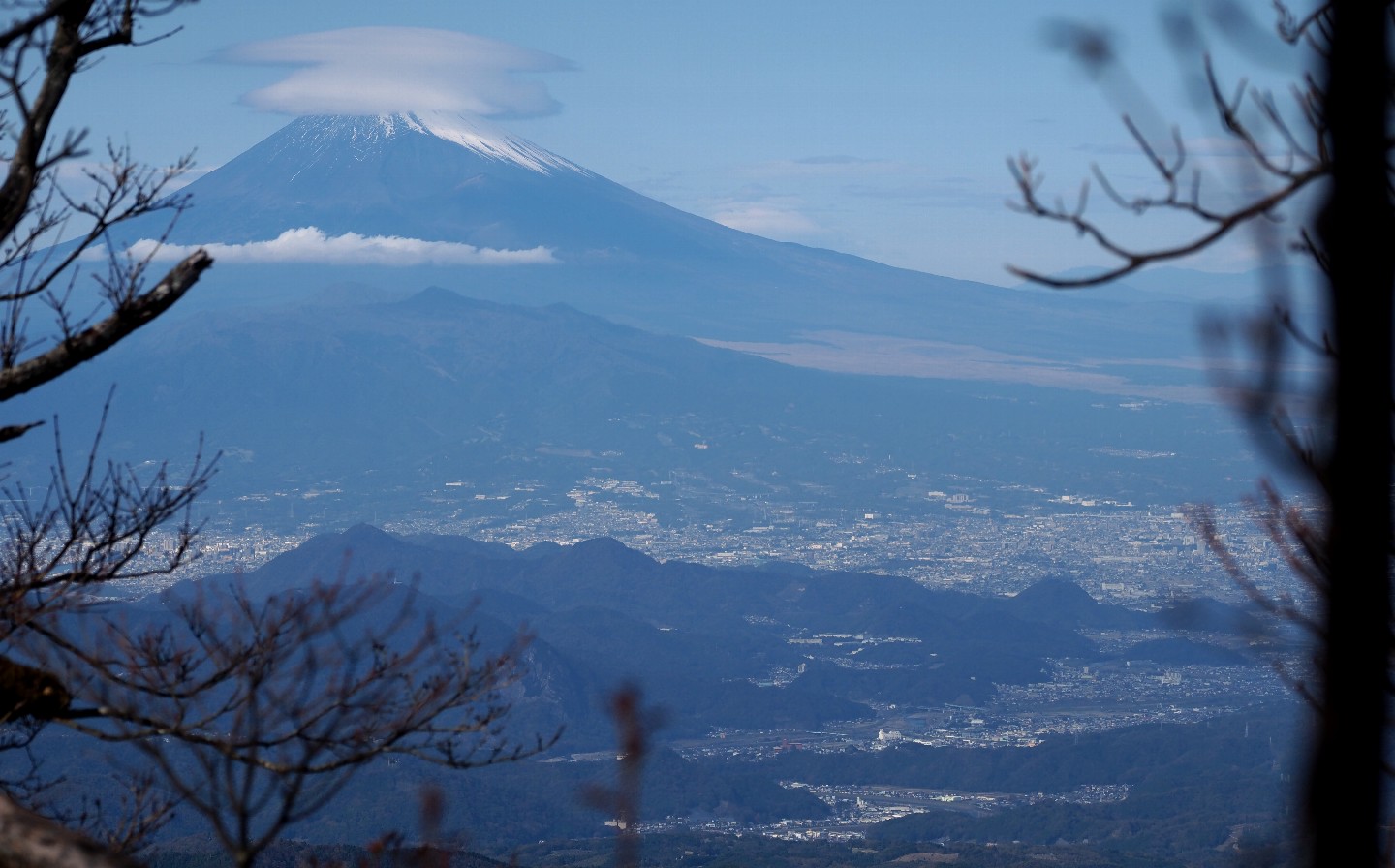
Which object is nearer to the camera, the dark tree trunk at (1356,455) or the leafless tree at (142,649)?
the dark tree trunk at (1356,455)

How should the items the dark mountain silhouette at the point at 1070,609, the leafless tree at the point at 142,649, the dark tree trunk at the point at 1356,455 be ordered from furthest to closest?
the dark mountain silhouette at the point at 1070,609 < the leafless tree at the point at 142,649 < the dark tree trunk at the point at 1356,455

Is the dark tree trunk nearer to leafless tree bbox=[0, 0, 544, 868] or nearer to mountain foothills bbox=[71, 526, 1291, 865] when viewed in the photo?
leafless tree bbox=[0, 0, 544, 868]

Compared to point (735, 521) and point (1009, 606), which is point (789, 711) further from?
point (735, 521)

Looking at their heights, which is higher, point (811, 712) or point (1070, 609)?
point (1070, 609)

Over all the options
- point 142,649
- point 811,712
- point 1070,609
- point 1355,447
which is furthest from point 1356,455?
point 1070,609

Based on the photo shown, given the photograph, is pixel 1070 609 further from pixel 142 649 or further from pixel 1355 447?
pixel 1355 447

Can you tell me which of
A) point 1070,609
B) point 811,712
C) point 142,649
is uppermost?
point 142,649

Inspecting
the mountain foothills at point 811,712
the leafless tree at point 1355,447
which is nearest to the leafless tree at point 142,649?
the leafless tree at point 1355,447

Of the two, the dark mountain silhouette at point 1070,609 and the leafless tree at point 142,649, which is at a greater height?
the leafless tree at point 142,649

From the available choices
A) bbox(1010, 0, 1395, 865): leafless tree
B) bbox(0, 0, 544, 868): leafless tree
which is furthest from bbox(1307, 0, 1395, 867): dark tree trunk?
bbox(0, 0, 544, 868): leafless tree

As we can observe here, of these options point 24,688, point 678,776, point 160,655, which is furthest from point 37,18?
point 678,776

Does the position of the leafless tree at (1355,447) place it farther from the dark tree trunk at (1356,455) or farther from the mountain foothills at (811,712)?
the mountain foothills at (811,712)
